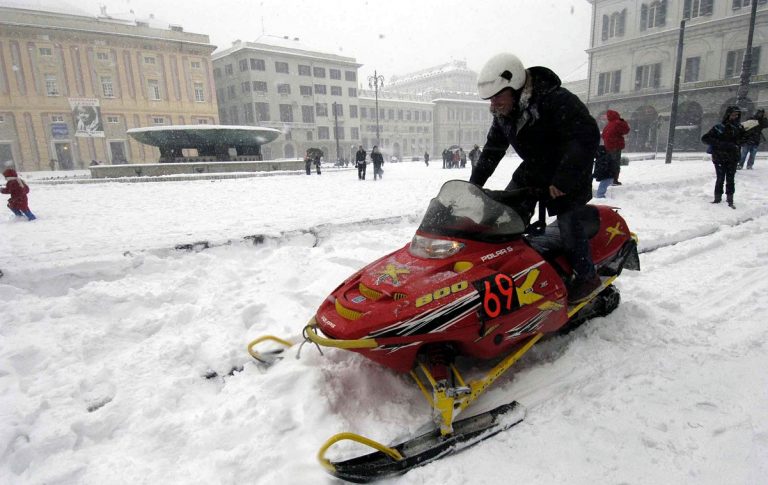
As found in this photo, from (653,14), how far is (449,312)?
164 feet

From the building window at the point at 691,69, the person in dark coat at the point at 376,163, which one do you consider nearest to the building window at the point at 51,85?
the person in dark coat at the point at 376,163

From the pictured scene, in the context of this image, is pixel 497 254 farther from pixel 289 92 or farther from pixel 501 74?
pixel 289 92

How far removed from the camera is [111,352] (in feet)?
10.5

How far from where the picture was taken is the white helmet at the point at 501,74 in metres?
2.89

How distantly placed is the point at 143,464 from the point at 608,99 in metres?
50.4

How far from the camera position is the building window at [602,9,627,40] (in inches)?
1636

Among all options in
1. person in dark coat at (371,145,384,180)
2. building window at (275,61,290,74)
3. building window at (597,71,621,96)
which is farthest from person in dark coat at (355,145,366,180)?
building window at (275,61,290,74)

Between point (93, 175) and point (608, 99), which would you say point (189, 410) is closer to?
point (93, 175)

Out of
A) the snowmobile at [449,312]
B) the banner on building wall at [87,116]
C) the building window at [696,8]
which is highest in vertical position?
the building window at [696,8]

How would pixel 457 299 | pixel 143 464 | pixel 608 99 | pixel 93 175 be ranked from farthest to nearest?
pixel 608 99
pixel 93 175
pixel 457 299
pixel 143 464

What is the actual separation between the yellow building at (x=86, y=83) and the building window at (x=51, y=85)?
0.09 meters

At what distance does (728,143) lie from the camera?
25.1 feet

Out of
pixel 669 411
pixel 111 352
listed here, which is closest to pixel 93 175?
pixel 111 352

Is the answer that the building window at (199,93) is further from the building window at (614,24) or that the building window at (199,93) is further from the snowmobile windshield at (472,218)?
the snowmobile windshield at (472,218)
